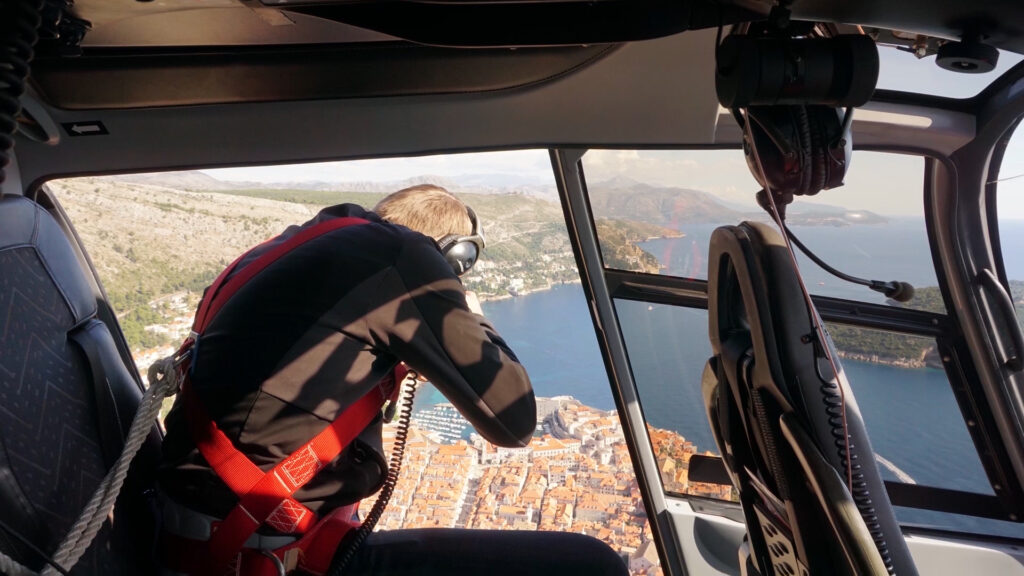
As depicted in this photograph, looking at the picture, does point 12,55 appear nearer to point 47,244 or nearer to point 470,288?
point 47,244

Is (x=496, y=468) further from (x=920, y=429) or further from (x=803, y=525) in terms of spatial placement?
(x=803, y=525)

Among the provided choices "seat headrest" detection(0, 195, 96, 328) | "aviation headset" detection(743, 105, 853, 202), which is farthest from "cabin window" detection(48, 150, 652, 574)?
"aviation headset" detection(743, 105, 853, 202)

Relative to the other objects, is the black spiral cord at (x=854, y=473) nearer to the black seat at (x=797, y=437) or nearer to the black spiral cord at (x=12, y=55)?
the black seat at (x=797, y=437)

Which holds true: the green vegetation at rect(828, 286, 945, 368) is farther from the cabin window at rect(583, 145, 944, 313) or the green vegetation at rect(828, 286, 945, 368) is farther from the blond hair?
the blond hair

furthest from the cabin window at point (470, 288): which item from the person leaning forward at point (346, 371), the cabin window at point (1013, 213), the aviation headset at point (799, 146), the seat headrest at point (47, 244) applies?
the cabin window at point (1013, 213)

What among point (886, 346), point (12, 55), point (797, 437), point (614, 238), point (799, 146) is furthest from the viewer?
point (614, 238)

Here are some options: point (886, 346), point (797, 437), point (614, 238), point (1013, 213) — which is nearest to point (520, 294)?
point (614, 238)
